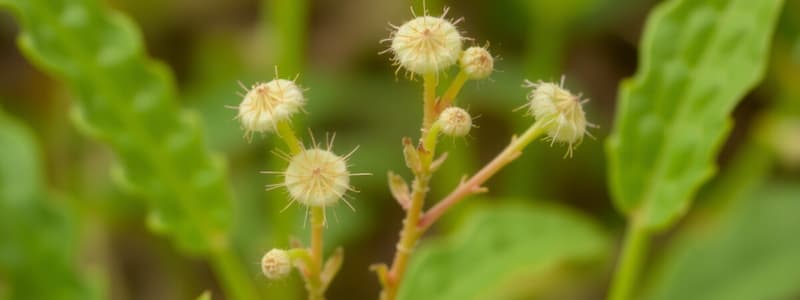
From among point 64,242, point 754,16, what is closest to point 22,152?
point 64,242

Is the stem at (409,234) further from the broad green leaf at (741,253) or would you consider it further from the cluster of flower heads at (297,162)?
the broad green leaf at (741,253)

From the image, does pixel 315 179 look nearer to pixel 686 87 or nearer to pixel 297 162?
pixel 297 162

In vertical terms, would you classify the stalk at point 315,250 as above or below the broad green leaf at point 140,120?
below

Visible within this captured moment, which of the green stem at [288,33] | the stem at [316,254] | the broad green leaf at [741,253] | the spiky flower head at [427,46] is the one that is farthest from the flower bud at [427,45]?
the broad green leaf at [741,253]

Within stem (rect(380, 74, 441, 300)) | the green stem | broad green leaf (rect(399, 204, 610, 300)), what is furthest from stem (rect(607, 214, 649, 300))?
the green stem

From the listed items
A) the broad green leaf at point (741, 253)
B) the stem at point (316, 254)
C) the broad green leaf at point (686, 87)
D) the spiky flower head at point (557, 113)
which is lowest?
the stem at point (316, 254)

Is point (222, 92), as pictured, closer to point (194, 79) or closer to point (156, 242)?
point (194, 79)

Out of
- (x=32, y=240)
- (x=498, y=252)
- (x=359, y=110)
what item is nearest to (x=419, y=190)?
(x=498, y=252)
